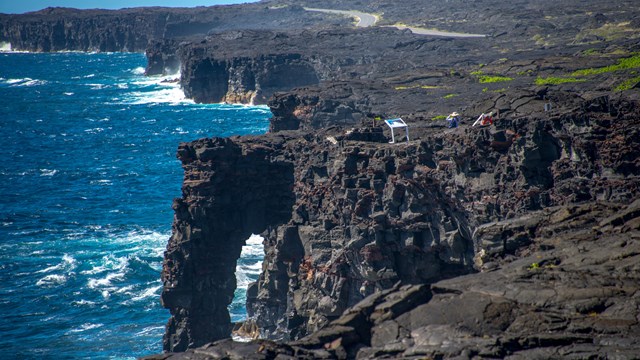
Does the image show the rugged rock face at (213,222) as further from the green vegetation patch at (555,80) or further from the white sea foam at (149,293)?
the green vegetation patch at (555,80)

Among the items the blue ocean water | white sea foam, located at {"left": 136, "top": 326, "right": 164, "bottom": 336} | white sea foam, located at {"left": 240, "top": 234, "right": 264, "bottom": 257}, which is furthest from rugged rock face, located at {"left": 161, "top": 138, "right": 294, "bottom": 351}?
white sea foam, located at {"left": 240, "top": 234, "right": 264, "bottom": 257}

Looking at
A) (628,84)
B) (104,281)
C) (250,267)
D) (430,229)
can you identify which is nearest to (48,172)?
(104,281)

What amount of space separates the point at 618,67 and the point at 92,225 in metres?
59.4

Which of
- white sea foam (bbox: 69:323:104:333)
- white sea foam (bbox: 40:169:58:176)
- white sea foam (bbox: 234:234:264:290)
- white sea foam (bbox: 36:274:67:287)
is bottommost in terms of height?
white sea foam (bbox: 69:323:104:333)

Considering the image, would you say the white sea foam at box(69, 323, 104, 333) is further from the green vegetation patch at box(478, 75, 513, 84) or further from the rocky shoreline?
the green vegetation patch at box(478, 75, 513, 84)

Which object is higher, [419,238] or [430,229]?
[430,229]

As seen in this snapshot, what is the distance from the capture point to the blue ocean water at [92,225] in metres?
76.4

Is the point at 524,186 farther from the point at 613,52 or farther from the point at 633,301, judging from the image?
the point at 613,52

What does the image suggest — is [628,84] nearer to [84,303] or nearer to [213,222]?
[213,222]

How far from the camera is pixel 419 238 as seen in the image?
5984 centimetres

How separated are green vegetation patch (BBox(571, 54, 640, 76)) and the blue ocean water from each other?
123 ft

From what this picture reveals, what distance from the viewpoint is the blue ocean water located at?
3009 inches

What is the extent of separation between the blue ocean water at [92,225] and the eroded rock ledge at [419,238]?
10789mm

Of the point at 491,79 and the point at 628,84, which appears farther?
the point at 491,79
